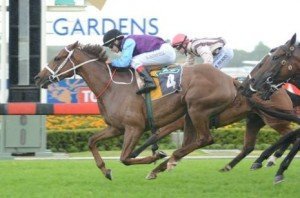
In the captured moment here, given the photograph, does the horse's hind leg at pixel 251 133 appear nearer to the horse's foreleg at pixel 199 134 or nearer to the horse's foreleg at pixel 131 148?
the horse's foreleg at pixel 199 134

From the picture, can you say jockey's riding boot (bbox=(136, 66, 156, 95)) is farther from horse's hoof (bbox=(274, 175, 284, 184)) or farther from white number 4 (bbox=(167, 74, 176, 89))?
horse's hoof (bbox=(274, 175, 284, 184))

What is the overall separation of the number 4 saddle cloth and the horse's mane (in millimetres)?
673

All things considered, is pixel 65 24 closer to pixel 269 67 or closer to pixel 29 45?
pixel 29 45

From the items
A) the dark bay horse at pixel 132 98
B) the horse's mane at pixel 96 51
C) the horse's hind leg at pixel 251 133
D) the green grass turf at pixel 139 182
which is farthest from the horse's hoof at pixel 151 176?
the horse's hind leg at pixel 251 133

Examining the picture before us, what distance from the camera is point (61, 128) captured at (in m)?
15.5

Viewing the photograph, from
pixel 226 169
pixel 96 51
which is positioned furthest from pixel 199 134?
pixel 96 51

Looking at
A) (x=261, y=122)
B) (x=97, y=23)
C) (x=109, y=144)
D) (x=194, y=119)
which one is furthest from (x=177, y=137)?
(x=194, y=119)

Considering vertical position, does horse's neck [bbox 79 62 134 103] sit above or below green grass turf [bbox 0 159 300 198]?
above

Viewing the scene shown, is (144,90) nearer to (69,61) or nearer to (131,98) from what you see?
(131,98)

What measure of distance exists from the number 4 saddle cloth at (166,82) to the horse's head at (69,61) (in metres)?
0.76

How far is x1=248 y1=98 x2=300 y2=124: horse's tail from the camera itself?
32.5 feet

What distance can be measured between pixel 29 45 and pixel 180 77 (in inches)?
169

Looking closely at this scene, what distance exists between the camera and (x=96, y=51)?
9.59 meters

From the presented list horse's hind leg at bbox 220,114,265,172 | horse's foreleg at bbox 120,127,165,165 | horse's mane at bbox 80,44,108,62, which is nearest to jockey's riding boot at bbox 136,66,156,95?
horse's foreleg at bbox 120,127,165,165
